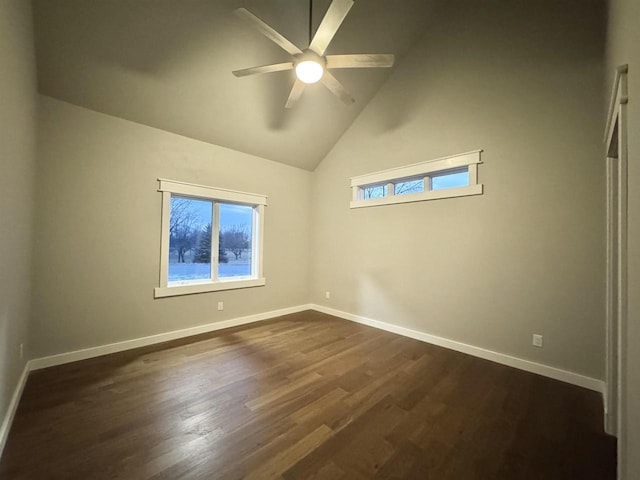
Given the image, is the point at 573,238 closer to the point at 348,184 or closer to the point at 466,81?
the point at 466,81

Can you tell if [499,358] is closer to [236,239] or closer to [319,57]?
[319,57]

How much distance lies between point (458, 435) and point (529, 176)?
2.57 m

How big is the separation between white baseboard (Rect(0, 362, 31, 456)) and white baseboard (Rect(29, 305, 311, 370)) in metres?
0.16

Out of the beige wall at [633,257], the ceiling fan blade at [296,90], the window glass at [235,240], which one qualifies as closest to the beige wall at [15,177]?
the ceiling fan blade at [296,90]

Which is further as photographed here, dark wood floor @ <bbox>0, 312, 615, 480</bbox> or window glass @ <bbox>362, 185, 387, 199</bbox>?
window glass @ <bbox>362, 185, 387, 199</bbox>

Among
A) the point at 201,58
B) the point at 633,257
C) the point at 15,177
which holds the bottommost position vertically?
the point at 633,257

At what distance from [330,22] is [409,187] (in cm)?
243

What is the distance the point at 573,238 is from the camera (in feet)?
7.96

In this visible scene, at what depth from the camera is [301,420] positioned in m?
1.81

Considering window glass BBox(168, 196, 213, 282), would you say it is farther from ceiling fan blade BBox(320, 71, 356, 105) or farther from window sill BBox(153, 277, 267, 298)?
ceiling fan blade BBox(320, 71, 356, 105)

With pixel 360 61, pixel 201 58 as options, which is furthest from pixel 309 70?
pixel 201 58

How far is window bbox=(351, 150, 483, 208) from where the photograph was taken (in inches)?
121

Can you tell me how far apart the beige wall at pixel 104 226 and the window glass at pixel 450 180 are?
3.08m

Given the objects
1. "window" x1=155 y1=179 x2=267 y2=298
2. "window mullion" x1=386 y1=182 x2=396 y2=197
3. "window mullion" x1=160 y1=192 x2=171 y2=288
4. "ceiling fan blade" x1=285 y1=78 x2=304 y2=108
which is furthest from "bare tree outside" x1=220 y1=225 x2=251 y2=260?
"window mullion" x1=386 y1=182 x2=396 y2=197
